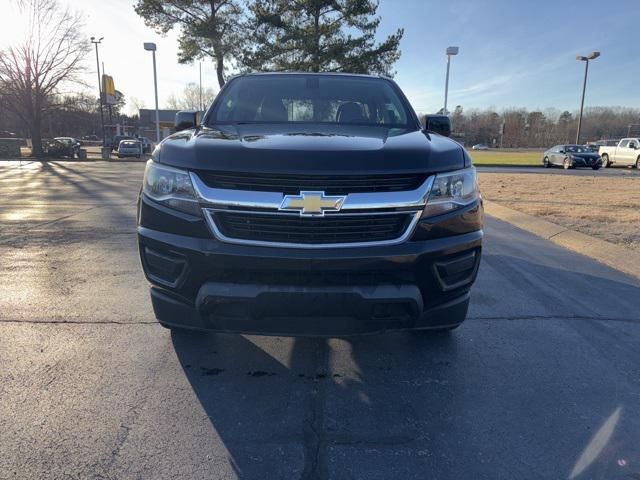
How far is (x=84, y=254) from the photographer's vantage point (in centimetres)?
579

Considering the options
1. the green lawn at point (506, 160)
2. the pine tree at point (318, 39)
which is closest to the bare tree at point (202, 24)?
the pine tree at point (318, 39)

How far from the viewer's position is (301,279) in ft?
7.64

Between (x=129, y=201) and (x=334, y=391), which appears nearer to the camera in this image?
(x=334, y=391)

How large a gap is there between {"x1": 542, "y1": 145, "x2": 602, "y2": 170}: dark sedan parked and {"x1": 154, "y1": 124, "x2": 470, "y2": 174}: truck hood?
100 feet

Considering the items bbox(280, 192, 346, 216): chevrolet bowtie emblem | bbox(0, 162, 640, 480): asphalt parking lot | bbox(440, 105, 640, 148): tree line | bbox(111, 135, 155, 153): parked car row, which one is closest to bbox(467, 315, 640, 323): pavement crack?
bbox(0, 162, 640, 480): asphalt parking lot

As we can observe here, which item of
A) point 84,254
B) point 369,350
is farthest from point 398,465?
point 84,254

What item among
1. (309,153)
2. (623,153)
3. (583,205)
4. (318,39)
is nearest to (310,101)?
(309,153)

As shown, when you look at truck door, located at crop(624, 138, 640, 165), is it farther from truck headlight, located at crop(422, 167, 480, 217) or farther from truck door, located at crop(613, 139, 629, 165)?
truck headlight, located at crop(422, 167, 480, 217)

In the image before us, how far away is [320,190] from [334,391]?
1.21 m

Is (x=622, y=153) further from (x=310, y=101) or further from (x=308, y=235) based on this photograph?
(x=308, y=235)

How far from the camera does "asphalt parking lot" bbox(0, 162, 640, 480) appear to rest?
2.13 meters

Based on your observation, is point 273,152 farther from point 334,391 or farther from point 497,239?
point 497,239

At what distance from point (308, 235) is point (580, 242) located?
5688mm

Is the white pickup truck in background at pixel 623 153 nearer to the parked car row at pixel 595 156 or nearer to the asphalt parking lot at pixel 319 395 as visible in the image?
the parked car row at pixel 595 156
